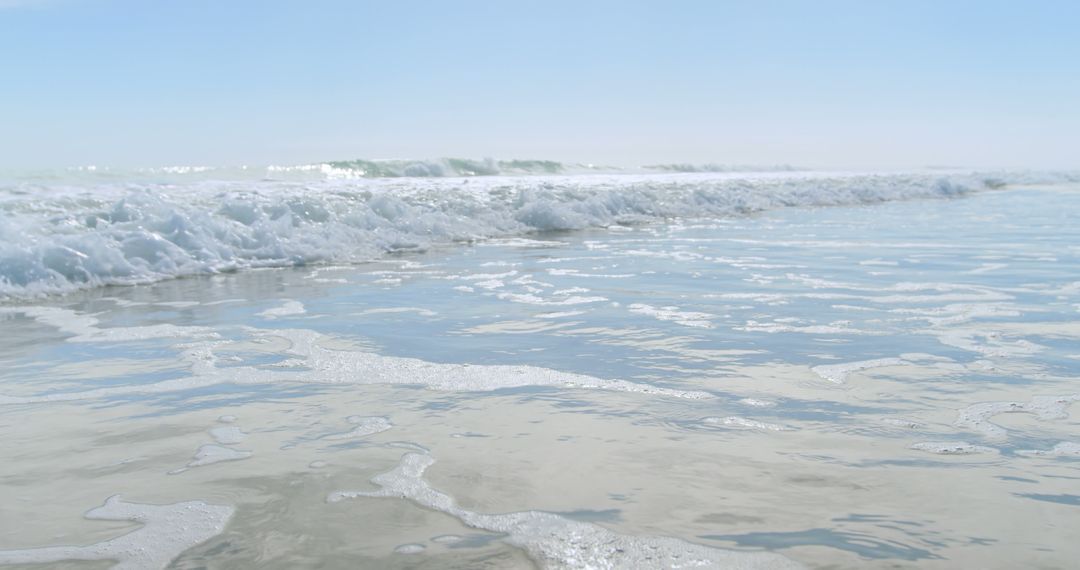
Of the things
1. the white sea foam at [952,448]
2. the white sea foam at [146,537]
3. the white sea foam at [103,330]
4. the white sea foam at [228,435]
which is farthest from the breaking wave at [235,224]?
the white sea foam at [952,448]

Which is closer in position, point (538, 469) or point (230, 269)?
point (538, 469)

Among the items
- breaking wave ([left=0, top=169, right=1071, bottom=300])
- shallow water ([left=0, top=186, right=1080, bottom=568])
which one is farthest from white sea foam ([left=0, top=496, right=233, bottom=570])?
breaking wave ([left=0, top=169, right=1071, bottom=300])

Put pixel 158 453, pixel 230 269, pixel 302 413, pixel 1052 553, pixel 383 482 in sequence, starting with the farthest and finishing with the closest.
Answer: pixel 230 269 < pixel 302 413 < pixel 158 453 < pixel 383 482 < pixel 1052 553

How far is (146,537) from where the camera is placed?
2402 millimetres

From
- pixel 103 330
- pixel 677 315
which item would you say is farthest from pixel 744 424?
pixel 103 330

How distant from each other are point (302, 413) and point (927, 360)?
314 cm

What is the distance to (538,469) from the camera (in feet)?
9.62

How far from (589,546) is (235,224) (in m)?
8.41

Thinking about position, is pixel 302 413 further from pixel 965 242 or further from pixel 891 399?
pixel 965 242

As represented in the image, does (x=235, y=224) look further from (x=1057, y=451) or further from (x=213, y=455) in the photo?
(x=1057, y=451)

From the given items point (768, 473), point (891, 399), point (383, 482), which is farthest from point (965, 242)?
point (383, 482)

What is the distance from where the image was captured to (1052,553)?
7.32ft

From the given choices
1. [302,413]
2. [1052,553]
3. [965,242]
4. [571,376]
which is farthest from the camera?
[965,242]

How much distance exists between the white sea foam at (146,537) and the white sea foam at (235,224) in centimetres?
540
